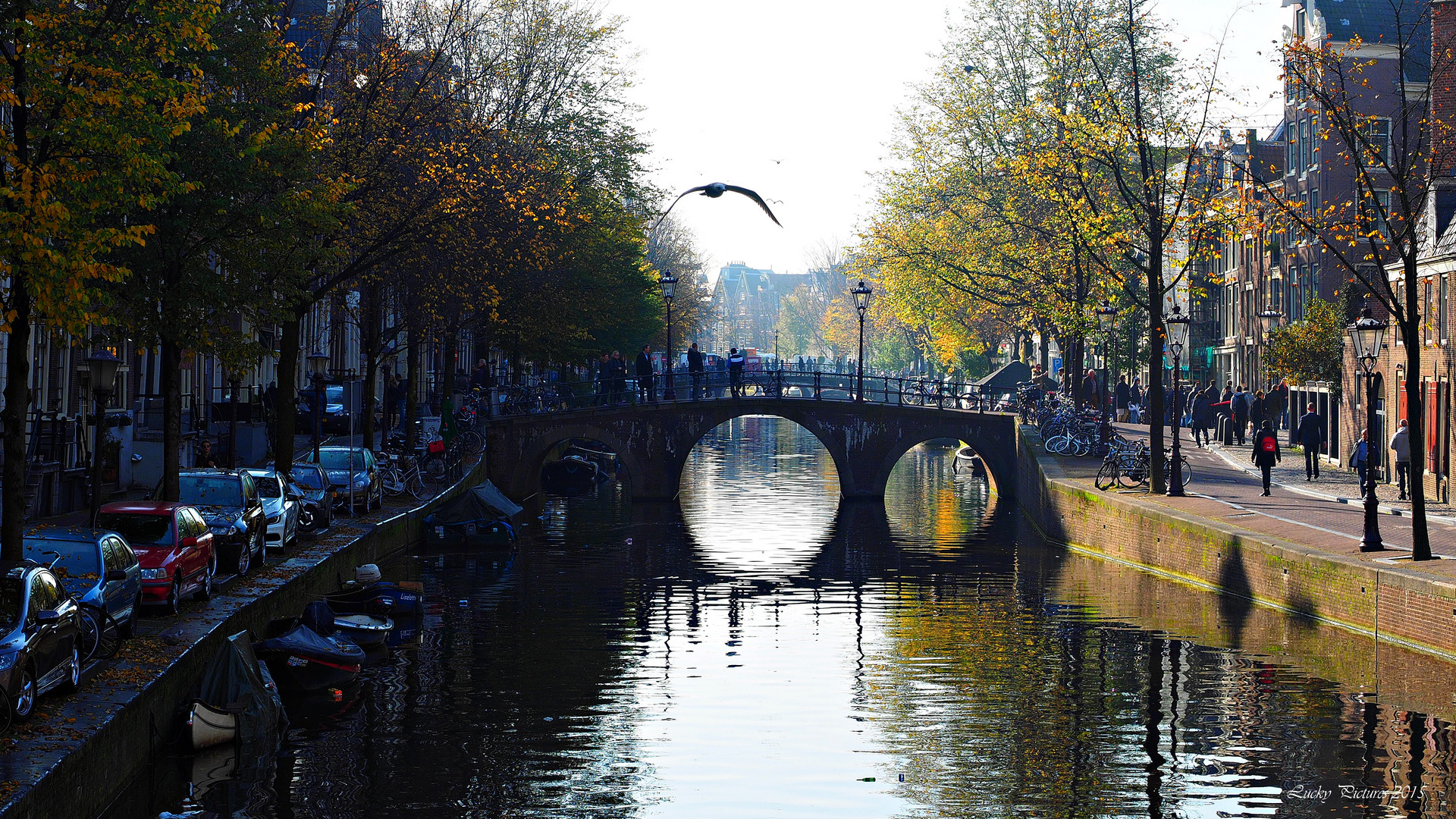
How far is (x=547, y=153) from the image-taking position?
49.3 meters

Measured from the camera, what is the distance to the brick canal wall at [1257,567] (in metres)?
20.8

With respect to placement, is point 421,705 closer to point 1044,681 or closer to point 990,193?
point 1044,681

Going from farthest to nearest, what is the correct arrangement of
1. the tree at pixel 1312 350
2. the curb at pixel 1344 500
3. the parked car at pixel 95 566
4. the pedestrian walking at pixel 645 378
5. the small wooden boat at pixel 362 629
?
the pedestrian walking at pixel 645 378
the tree at pixel 1312 350
the curb at pixel 1344 500
the small wooden boat at pixel 362 629
the parked car at pixel 95 566

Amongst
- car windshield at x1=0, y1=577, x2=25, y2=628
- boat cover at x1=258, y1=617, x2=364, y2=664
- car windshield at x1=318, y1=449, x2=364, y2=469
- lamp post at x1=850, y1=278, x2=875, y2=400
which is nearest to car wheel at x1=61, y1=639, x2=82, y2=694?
car windshield at x1=0, y1=577, x2=25, y2=628

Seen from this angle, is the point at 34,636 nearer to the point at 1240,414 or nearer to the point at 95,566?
the point at 95,566

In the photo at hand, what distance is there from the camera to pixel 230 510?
25469 millimetres

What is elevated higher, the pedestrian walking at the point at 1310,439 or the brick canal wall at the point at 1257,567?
the pedestrian walking at the point at 1310,439

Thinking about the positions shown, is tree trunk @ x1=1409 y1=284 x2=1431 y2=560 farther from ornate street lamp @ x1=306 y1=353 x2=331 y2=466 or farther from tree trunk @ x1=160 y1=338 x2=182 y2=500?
ornate street lamp @ x1=306 y1=353 x2=331 y2=466

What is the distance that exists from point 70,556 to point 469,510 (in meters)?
20.8

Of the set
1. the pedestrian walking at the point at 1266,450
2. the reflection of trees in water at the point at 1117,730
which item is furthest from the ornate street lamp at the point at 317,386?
the pedestrian walking at the point at 1266,450

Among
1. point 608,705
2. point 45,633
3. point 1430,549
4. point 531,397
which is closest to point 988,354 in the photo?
point 531,397

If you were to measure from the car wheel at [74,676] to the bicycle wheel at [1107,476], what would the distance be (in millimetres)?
26111

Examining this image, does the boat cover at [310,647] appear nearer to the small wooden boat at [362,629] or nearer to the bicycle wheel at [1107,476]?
the small wooden boat at [362,629]

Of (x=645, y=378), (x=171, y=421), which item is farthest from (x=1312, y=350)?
(x=171, y=421)
